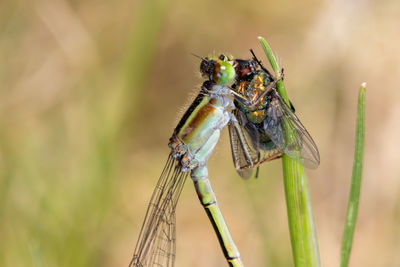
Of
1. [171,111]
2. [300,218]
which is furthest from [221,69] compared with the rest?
[171,111]

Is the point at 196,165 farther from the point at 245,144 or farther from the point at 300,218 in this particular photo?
the point at 300,218

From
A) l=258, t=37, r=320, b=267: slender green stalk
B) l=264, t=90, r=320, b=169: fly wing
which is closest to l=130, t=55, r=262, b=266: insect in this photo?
l=264, t=90, r=320, b=169: fly wing

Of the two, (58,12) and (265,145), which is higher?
(58,12)

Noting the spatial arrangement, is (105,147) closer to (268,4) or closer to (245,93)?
(245,93)

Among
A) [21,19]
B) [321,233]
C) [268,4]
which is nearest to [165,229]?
[321,233]

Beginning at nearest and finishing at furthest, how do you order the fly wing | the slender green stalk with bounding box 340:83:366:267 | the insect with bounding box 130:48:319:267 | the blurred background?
the slender green stalk with bounding box 340:83:366:267, the fly wing, the insect with bounding box 130:48:319:267, the blurred background

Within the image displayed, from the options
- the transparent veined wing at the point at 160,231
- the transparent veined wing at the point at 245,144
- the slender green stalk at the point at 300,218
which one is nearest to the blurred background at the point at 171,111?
the transparent veined wing at the point at 160,231

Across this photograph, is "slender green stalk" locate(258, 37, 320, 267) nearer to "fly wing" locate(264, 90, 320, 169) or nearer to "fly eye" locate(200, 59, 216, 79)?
"fly wing" locate(264, 90, 320, 169)
